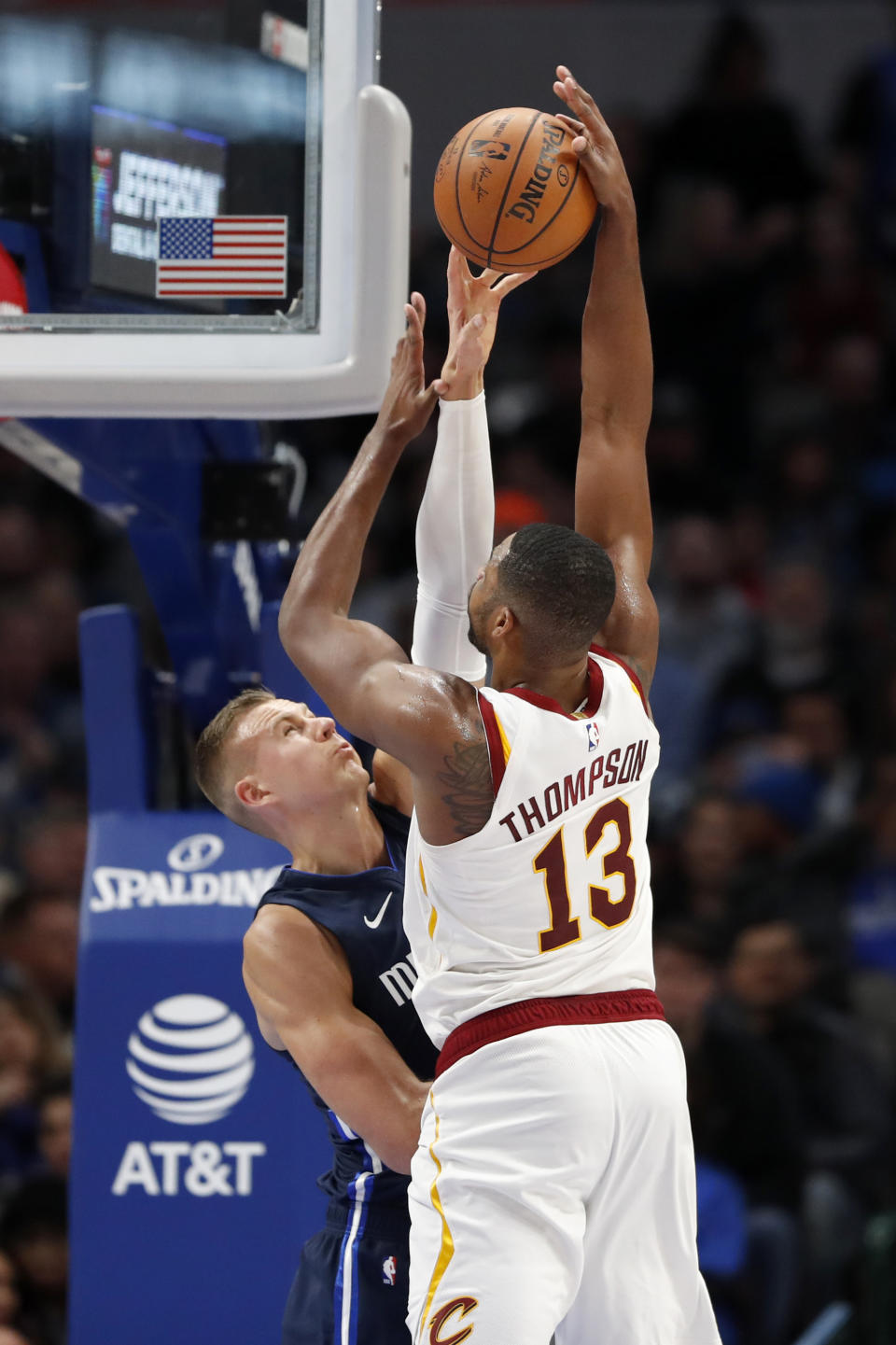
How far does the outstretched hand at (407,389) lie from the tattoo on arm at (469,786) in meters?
0.62

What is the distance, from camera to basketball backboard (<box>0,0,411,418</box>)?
3098 mm

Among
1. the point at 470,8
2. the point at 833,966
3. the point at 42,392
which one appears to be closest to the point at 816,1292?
the point at 833,966

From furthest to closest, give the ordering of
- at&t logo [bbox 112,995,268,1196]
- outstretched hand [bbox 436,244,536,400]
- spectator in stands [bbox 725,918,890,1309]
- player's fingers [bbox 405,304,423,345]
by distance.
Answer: spectator in stands [bbox 725,918,890,1309], at&t logo [bbox 112,995,268,1196], outstretched hand [bbox 436,244,536,400], player's fingers [bbox 405,304,423,345]

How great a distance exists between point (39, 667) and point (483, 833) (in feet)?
20.4

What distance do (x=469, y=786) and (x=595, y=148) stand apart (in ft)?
4.32

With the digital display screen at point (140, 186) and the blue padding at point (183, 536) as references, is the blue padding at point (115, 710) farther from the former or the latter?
the digital display screen at point (140, 186)

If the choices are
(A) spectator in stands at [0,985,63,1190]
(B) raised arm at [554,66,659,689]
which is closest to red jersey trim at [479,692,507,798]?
(B) raised arm at [554,66,659,689]

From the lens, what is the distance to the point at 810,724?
7.41 metres

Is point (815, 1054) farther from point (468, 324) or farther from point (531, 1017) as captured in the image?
point (468, 324)

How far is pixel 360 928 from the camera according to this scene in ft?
10.8

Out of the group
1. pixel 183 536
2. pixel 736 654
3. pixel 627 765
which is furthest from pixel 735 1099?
pixel 627 765

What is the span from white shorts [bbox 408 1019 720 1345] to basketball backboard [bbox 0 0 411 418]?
127cm

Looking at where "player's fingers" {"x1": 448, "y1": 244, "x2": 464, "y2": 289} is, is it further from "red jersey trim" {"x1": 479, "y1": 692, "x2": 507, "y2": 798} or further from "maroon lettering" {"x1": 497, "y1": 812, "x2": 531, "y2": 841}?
"maroon lettering" {"x1": 497, "y1": 812, "x2": 531, "y2": 841}

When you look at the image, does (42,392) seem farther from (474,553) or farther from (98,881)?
(98,881)
